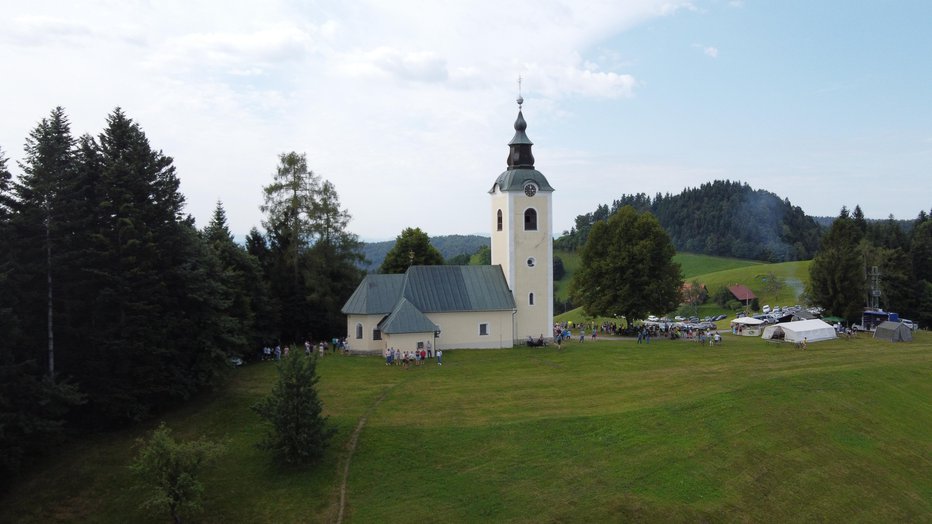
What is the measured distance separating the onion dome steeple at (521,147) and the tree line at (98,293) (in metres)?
20.9

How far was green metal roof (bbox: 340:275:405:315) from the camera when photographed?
39438 mm

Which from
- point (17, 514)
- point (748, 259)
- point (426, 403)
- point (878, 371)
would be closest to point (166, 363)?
point (17, 514)

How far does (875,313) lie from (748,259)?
82.5 metres

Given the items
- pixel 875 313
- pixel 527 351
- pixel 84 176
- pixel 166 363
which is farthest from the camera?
pixel 875 313

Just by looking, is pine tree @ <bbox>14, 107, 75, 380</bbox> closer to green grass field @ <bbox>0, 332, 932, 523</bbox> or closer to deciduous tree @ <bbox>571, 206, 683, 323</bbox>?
green grass field @ <bbox>0, 332, 932, 523</bbox>

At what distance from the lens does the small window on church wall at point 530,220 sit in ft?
143

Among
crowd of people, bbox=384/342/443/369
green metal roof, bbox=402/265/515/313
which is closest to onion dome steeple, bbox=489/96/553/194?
green metal roof, bbox=402/265/515/313

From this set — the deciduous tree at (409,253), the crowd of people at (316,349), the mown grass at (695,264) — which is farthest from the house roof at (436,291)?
the mown grass at (695,264)

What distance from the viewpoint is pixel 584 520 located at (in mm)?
21375

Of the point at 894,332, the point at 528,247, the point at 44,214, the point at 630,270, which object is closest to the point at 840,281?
the point at 894,332

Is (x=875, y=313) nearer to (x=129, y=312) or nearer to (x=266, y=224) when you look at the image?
(x=266, y=224)

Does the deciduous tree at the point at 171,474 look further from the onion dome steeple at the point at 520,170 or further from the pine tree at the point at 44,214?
the onion dome steeple at the point at 520,170

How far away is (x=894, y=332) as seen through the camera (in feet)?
149

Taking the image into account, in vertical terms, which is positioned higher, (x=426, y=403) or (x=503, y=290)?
(x=503, y=290)
